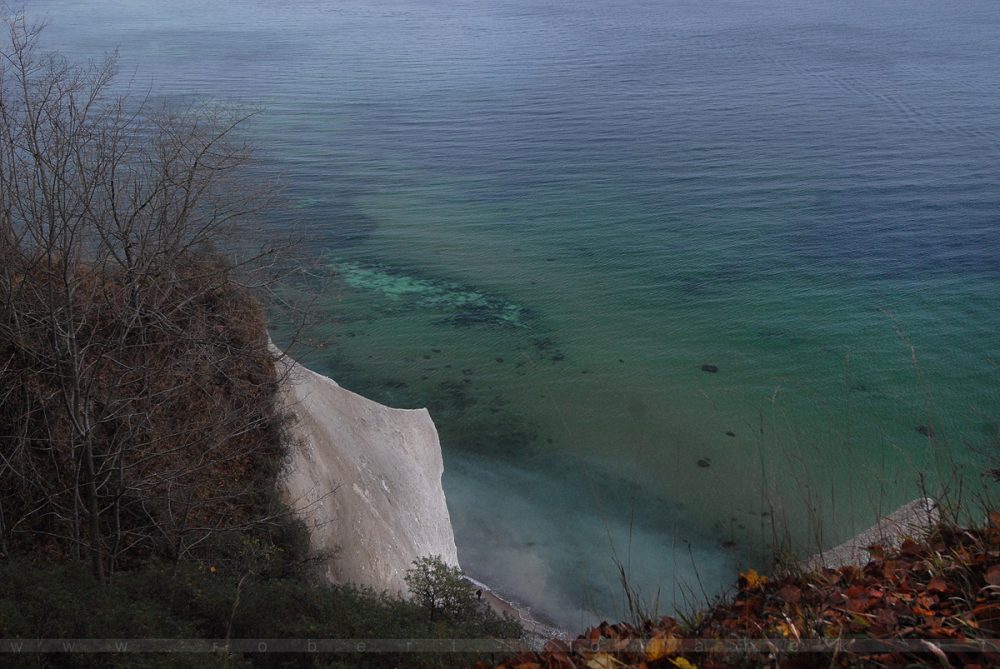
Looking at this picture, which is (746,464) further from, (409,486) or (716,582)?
(409,486)

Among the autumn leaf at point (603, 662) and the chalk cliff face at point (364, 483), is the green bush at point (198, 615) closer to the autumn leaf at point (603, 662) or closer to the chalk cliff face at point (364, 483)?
the chalk cliff face at point (364, 483)

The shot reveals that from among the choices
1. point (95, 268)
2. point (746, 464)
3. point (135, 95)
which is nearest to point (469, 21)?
point (135, 95)

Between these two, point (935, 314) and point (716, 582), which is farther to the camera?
point (935, 314)

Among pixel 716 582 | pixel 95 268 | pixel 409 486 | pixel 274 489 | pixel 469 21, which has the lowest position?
pixel 716 582

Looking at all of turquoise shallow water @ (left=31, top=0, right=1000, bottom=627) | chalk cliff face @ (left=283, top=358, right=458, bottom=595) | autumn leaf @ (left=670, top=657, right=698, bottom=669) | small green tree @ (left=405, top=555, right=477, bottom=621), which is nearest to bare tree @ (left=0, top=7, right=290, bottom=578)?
chalk cliff face @ (left=283, top=358, right=458, bottom=595)

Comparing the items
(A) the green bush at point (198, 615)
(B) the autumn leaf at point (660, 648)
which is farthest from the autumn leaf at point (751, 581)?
(A) the green bush at point (198, 615)

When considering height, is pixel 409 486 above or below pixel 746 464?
above

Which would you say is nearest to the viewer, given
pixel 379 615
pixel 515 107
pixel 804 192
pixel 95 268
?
pixel 379 615
